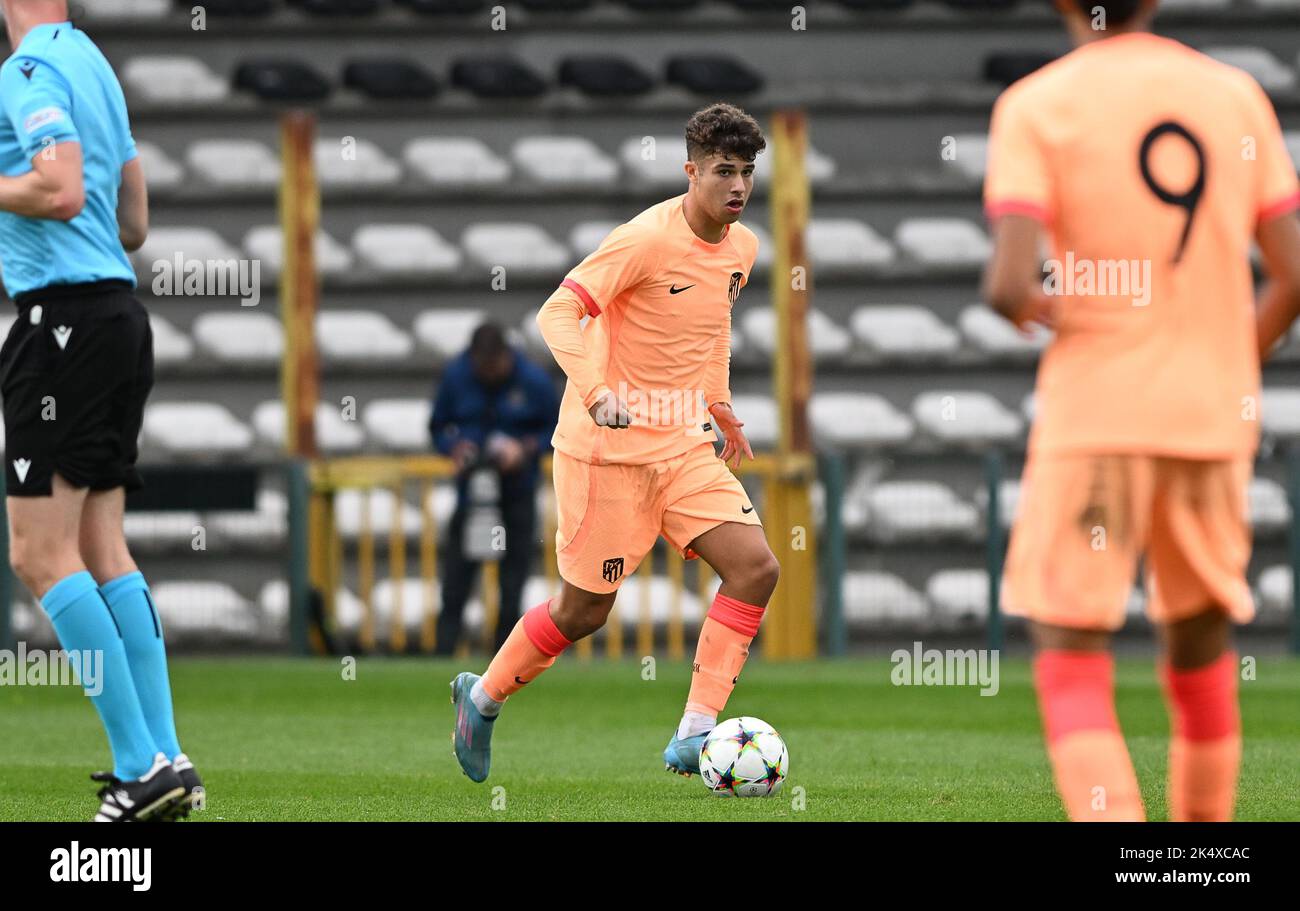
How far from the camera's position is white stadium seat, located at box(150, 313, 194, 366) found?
53.7ft

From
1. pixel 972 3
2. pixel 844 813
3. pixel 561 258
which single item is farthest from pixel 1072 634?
pixel 972 3

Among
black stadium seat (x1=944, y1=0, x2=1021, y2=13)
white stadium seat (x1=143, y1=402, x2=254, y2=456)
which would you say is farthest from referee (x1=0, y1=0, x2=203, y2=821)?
black stadium seat (x1=944, y1=0, x2=1021, y2=13)

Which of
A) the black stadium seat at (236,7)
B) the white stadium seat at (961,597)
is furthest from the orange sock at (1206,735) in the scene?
the black stadium seat at (236,7)

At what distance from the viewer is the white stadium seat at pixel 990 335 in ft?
54.7

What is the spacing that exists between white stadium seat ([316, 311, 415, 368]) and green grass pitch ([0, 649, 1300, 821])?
384cm

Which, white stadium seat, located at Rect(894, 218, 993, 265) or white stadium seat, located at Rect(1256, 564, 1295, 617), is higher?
white stadium seat, located at Rect(894, 218, 993, 265)

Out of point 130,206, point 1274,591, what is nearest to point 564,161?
point 1274,591

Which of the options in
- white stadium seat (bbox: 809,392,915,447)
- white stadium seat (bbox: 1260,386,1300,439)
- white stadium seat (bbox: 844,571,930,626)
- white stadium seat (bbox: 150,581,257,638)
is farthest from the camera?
white stadium seat (bbox: 809,392,915,447)

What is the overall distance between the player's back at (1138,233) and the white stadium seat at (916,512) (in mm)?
10708

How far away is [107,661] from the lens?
5.41 meters

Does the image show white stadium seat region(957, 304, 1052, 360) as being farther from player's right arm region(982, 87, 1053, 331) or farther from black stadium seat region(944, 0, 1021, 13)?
player's right arm region(982, 87, 1053, 331)

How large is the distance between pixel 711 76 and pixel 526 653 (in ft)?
35.1

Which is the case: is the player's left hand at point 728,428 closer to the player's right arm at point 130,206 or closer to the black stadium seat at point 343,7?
the player's right arm at point 130,206
